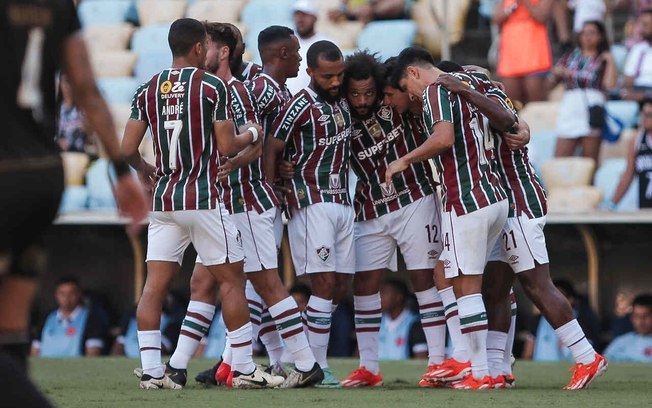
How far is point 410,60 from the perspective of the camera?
8109 millimetres

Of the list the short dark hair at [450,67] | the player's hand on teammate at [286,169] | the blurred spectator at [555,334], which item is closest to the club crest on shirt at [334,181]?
the player's hand on teammate at [286,169]

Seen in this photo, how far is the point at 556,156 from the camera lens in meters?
12.9

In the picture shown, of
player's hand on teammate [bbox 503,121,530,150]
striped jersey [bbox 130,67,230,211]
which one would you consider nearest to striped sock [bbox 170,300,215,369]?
striped jersey [bbox 130,67,230,211]

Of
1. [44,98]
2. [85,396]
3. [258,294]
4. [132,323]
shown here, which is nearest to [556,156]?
[132,323]

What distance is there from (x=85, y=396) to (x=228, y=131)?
1715 mm

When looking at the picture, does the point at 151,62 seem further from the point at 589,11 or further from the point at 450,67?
the point at 450,67

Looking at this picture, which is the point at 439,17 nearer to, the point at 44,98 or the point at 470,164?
the point at 470,164

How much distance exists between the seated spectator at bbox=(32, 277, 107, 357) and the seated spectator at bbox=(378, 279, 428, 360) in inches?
118

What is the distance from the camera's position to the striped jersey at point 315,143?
8289mm

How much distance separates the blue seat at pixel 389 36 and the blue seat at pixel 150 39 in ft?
8.55

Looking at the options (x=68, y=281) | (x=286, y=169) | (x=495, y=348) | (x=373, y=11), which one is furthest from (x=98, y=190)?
(x=495, y=348)

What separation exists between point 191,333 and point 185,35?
6.08 ft

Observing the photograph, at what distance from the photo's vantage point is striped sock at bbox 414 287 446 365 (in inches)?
337

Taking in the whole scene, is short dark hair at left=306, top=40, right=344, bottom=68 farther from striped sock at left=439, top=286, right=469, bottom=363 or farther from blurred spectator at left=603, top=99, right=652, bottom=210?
blurred spectator at left=603, top=99, right=652, bottom=210
